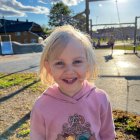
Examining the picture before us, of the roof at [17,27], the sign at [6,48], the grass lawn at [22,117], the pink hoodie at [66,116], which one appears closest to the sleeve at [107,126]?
the pink hoodie at [66,116]

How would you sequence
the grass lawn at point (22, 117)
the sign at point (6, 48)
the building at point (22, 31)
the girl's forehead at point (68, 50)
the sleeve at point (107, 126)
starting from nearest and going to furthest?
the girl's forehead at point (68, 50)
the sleeve at point (107, 126)
the grass lawn at point (22, 117)
the sign at point (6, 48)
the building at point (22, 31)

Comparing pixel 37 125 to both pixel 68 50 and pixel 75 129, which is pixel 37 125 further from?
pixel 68 50

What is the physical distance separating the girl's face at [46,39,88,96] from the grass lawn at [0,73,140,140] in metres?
2.60

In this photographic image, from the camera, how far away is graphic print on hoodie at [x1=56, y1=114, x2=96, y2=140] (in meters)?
1.69

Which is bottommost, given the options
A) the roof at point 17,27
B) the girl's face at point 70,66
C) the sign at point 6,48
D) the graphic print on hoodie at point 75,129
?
the sign at point 6,48

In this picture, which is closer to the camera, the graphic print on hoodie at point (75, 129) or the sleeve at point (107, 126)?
the graphic print on hoodie at point (75, 129)

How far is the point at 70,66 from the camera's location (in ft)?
5.49

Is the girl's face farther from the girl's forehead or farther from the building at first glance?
the building

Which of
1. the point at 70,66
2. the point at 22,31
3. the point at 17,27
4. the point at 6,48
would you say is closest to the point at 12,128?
the point at 70,66

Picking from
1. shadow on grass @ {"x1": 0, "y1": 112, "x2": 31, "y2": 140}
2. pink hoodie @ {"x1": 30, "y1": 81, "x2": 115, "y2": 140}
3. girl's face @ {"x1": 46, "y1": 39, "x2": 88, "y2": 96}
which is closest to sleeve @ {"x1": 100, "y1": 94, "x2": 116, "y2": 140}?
pink hoodie @ {"x1": 30, "y1": 81, "x2": 115, "y2": 140}

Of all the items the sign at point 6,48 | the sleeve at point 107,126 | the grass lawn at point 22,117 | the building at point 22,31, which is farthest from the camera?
the building at point 22,31

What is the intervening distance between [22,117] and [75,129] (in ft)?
11.9

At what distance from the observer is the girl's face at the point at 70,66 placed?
167 cm

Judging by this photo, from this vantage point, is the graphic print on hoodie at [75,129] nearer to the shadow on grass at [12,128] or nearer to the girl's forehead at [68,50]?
the girl's forehead at [68,50]
